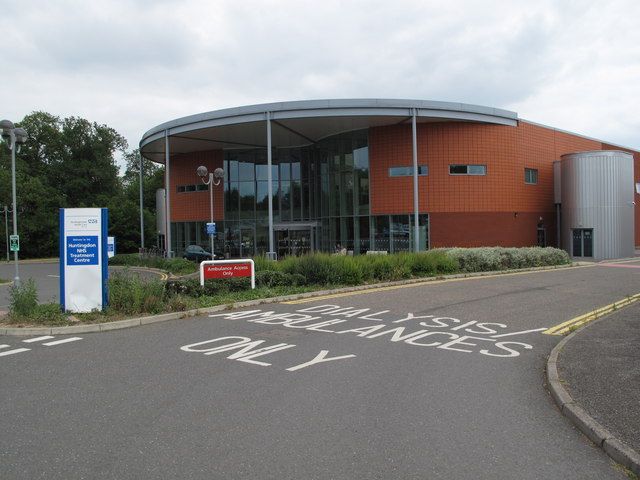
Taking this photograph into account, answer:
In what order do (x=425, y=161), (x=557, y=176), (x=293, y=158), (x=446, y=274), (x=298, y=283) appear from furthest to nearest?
1. (x=293, y=158)
2. (x=557, y=176)
3. (x=425, y=161)
4. (x=446, y=274)
5. (x=298, y=283)

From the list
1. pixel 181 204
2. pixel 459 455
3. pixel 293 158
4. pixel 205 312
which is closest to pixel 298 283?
pixel 205 312

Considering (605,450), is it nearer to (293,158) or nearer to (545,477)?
(545,477)

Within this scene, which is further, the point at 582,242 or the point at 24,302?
the point at 582,242

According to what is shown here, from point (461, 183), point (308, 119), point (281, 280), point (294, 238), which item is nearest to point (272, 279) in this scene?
point (281, 280)

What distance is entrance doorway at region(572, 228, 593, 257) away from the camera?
103 feet

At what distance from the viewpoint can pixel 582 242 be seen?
31.7m

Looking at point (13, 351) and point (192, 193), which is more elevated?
point (192, 193)

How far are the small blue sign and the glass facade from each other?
67.3ft

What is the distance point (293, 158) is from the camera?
121 ft

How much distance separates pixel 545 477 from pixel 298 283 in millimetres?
11954

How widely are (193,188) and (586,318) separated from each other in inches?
1271

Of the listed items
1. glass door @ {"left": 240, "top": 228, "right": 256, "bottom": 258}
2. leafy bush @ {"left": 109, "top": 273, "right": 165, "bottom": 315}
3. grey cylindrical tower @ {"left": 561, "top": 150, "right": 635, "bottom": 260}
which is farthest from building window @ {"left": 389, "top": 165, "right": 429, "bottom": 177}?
leafy bush @ {"left": 109, "top": 273, "right": 165, "bottom": 315}

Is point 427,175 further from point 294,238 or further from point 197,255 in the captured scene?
point 197,255

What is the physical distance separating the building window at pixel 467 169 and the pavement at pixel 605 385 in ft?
68.2
